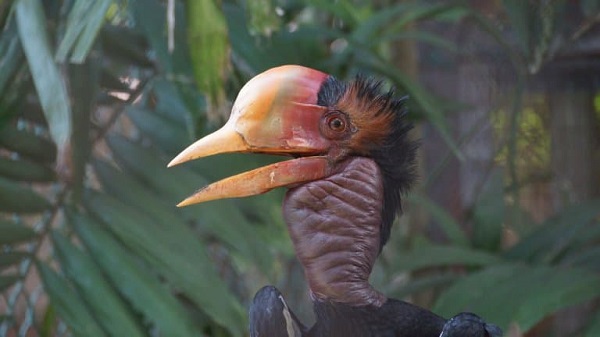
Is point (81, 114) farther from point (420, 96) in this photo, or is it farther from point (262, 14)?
point (420, 96)

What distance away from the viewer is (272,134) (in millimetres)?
899

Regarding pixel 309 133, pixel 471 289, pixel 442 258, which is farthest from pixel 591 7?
pixel 309 133

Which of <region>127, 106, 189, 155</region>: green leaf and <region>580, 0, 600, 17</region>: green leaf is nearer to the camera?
<region>127, 106, 189, 155</region>: green leaf

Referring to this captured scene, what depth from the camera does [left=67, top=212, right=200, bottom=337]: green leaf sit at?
139cm

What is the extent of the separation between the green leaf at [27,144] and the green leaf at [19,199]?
0.24ft

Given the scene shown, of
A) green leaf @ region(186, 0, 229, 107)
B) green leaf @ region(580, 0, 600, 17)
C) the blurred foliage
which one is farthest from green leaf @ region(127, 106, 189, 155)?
green leaf @ region(580, 0, 600, 17)

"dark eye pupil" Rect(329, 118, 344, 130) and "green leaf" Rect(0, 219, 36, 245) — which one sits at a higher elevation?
"dark eye pupil" Rect(329, 118, 344, 130)

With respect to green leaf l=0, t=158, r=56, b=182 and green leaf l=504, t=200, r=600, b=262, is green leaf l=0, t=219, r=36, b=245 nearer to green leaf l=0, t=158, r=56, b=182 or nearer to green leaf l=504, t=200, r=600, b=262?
green leaf l=0, t=158, r=56, b=182

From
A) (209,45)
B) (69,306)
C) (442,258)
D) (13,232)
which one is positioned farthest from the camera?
(442,258)

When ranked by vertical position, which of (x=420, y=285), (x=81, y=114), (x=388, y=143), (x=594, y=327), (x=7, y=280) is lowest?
(x=420, y=285)

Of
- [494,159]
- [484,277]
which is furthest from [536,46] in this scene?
[484,277]

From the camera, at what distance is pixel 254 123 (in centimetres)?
89

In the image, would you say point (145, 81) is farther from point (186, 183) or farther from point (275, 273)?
point (275, 273)

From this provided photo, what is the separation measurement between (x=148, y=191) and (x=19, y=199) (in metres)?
0.19
